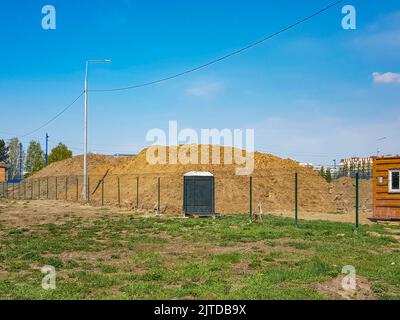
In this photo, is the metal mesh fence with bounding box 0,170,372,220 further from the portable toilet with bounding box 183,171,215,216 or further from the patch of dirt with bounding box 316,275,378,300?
the patch of dirt with bounding box 316,275,378,300

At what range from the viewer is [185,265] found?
10.2m

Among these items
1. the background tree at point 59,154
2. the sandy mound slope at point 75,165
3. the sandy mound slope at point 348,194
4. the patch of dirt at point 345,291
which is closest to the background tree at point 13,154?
the background tree at point 59,154

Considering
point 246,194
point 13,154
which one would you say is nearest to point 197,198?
point 246,194

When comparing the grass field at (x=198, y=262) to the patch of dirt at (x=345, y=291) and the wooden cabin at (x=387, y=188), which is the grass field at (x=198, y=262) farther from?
the wooden cabin at (x=387, y=188)

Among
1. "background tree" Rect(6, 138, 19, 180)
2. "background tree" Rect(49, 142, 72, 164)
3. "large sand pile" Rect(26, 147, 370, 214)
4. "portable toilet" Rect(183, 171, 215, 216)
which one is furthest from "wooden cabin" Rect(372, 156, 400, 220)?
"background tree" Rect(6, 138, 19, 180)

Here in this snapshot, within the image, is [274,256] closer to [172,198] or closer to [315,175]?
[172,198]

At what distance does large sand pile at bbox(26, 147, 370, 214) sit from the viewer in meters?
35.2

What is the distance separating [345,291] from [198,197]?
57.7 ft

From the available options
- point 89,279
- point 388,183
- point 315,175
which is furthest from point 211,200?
point 315,175

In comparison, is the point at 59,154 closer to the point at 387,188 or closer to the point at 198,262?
the point at 387,188

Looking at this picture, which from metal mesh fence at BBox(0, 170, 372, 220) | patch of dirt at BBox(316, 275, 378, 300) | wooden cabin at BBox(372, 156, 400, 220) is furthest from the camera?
metal mesh fence at BBox(0, 170, 372, 220)

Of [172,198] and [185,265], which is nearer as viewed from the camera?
[185,265]

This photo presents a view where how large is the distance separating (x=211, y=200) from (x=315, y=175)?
74.8 ft
